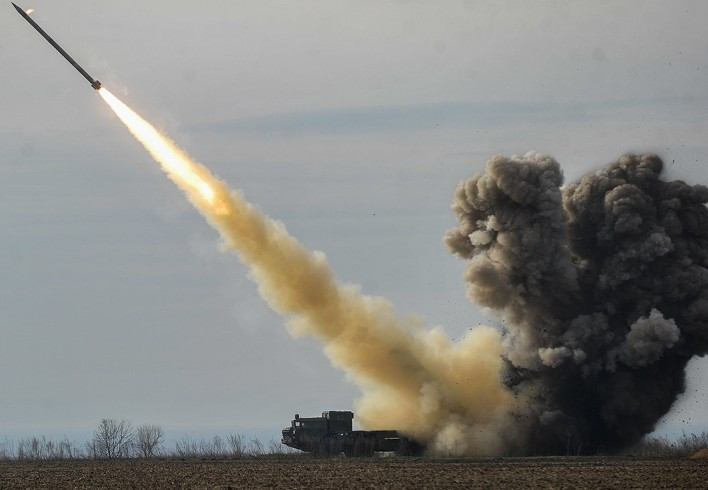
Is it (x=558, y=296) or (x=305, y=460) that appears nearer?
(x=305, y=460)

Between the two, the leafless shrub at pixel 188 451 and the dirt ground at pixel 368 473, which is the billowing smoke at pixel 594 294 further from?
the leafless shrub at pixel 188 451

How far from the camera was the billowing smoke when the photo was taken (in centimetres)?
7294

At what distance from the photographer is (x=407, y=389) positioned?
77.8 m

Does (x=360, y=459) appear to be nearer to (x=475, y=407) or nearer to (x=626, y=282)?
(x=475, y=407)

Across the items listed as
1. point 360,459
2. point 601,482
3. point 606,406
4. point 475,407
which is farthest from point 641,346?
point 601,482

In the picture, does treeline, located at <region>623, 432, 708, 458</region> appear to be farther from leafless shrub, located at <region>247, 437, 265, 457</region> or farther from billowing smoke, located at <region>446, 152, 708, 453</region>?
leafless shrub, located at <region>247, 437, 265, 457</region>

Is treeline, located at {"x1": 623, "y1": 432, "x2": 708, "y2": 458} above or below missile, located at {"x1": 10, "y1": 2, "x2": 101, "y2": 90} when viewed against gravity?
below

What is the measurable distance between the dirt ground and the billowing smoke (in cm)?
649

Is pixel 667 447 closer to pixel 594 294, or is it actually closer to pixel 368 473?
pixel 594 294

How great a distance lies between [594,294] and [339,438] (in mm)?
14279

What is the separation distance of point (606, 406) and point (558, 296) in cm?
571

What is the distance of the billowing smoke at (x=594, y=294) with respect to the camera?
239 feet

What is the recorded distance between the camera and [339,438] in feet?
250

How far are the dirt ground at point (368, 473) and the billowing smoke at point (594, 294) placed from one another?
649 centimetres
